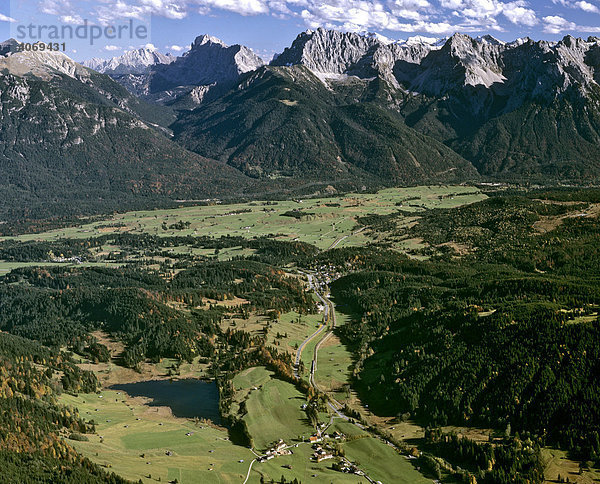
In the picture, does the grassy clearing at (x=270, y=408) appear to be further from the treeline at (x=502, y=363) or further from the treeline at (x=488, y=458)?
the treeline at (x=488, y=458)

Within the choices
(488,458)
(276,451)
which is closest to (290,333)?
(276,451)

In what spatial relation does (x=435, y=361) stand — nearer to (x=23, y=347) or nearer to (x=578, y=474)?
(x=578, y=474)

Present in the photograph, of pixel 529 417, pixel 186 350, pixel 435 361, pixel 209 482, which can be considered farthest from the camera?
pixel 186 350

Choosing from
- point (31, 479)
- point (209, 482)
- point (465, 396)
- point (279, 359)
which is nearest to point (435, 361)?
point (465, 396)

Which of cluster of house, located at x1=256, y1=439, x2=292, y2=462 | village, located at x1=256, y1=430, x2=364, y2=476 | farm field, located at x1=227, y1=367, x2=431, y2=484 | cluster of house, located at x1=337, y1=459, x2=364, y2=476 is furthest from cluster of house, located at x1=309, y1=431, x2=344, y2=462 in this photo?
cluster of house, located at x1=256, y1=439, x2=292, y2=462

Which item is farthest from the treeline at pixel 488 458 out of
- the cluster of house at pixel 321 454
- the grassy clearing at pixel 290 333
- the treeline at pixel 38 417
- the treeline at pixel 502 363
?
the grassy clearing at pixel 290 333

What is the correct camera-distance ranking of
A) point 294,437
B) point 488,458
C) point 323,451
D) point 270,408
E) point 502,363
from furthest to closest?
point 270,408 < point 502,363 < point 294,437 < point 323,451 < point 488,458

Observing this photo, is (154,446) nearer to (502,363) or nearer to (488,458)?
(488,458)
